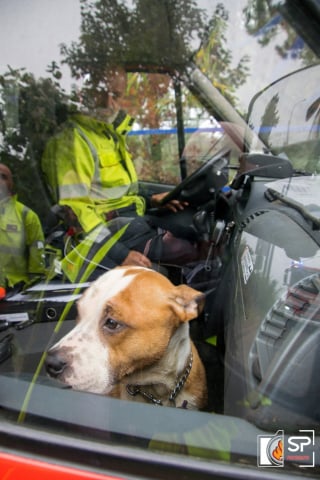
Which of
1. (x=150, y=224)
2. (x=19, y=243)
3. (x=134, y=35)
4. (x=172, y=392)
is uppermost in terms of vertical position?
(x=134, y=35)

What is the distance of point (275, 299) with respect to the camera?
3.07ft

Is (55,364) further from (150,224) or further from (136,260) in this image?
(150,224)

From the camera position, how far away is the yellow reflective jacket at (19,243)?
4.82 ft

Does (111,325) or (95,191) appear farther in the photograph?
(95,191)

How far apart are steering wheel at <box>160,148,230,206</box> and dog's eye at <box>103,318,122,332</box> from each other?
A: 1.13 metres

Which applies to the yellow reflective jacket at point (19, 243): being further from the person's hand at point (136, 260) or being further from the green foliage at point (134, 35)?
the green foliage at point (134, 35)

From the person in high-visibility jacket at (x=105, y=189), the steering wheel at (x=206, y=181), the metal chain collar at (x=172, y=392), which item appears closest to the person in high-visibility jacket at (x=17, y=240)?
the person in high-visibility jacket at (x=105, y=189)

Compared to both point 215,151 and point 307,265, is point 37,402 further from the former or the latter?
point 215,151

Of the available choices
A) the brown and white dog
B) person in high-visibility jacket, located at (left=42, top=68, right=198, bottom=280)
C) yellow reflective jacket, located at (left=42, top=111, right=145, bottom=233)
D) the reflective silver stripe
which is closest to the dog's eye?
the brown and white dog

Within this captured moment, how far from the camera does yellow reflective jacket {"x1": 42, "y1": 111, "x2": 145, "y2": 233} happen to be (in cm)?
190

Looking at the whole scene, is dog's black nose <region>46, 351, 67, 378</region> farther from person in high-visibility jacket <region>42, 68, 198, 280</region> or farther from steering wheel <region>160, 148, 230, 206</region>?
steering wheel <region>160, 148, 230, 206</region>

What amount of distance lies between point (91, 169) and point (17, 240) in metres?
0.65

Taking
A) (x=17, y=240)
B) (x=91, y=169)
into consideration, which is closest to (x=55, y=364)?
(x=17, y=240)

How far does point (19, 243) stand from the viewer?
1.58m
